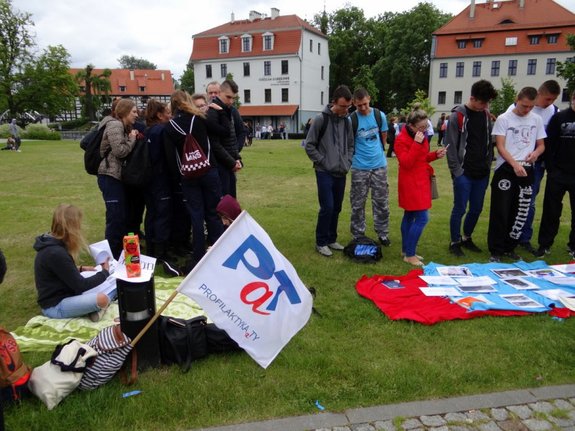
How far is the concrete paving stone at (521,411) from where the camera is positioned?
281 centimetres

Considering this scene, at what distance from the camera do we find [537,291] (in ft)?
15.3

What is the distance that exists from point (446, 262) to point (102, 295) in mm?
4120

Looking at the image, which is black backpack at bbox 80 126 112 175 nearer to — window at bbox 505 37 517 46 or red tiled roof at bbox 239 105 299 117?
red tiled roof at bbox 239 105 299 117

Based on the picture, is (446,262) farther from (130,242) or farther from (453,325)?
(130,242)

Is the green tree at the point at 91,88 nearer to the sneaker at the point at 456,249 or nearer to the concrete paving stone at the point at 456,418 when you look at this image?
the sneaker at the point at 456,249

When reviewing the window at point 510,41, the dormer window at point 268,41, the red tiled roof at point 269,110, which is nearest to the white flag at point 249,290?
the red tiled roof at point 269,110

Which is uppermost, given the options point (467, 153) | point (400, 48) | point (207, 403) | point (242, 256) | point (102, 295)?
point (400, 48)

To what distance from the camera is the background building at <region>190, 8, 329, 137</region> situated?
47156mm

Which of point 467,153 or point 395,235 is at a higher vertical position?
point 467,153

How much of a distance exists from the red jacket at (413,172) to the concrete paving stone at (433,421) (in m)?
2.93

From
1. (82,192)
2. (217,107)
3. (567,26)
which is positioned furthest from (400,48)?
(217,107)

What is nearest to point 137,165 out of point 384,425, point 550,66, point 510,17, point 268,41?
point 384,425

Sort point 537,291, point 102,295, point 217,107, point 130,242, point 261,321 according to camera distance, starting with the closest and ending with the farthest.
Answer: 1. point 261,321
2. point 130,242
3. point 102,295
4. point 537,291
5. point 217,107

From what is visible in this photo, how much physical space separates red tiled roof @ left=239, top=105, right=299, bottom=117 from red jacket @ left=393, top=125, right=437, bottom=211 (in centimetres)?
4256
